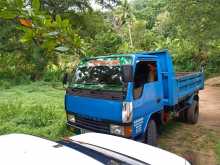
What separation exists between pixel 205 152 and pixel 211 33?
33.5 feet

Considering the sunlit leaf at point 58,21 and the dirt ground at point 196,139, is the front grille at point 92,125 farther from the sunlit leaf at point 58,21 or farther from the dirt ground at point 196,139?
the sunlit leaf at point 58,21

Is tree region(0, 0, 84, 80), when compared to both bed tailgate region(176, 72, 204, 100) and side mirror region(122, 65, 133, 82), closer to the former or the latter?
side mirror region(122, 65, 133, 82)

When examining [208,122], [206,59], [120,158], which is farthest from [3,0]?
[206,59]

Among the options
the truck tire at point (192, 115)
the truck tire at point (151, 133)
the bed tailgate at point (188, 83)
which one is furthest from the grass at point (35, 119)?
the truck tire at point (192, 115)

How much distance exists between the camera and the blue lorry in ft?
18.7

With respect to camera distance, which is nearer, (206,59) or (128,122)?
(128,122)

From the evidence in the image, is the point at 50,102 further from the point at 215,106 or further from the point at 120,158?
the point at 120,158

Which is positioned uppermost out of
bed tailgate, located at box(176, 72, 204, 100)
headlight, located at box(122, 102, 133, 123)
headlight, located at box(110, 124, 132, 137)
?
bed tailgate, located at box(176, 72, 204, 100)

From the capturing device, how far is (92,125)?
617cm

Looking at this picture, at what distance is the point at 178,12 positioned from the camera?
15648mm

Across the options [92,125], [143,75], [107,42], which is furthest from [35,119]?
[107,42]

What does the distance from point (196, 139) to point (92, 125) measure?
9.42ft

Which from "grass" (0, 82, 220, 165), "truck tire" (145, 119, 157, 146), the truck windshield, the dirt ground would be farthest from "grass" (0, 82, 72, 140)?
the dirt ground

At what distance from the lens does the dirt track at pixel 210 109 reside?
31.2 ft
